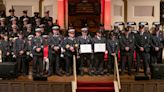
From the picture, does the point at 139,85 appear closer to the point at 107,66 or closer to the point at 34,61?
the point at 107,66

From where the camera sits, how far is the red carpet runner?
12.8 m

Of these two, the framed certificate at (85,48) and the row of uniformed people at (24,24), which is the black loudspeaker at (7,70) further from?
the framed certificate at (85,48)

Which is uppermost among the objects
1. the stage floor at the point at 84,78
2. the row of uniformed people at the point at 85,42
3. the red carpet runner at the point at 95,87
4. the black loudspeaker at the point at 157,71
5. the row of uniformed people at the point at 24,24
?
the row of uniformed people at the point at 24,24

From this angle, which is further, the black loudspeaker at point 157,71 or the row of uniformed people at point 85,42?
the row of uniformed people at point 85,42

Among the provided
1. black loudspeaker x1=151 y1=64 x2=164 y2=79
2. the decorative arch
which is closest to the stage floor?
black loudspeaker x1=151 y1=64 x2=164 y2=79

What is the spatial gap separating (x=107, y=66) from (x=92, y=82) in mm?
1274

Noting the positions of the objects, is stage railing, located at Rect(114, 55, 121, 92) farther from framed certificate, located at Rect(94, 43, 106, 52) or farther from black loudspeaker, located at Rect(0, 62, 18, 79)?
black loudspeaker, located at Rect(0, 62, 18, 79)

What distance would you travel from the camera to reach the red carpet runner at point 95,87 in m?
12.8

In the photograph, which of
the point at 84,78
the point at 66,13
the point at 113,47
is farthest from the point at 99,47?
the point at 66,13

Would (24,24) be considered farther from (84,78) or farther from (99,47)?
(84,78)

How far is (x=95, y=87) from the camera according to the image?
42.3 ft

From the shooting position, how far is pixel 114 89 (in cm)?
1278

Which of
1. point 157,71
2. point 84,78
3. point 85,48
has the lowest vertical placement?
point 84,78

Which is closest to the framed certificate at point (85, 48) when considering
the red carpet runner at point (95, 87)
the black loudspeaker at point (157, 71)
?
the red carpet runner at point (95, 87)
